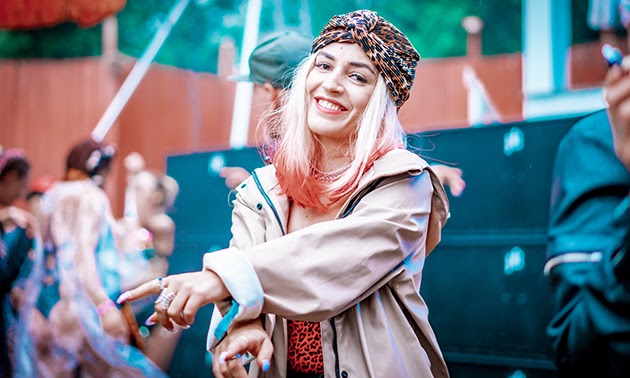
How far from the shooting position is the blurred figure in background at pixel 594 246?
1.23 meters

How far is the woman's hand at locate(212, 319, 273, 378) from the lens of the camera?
136cm

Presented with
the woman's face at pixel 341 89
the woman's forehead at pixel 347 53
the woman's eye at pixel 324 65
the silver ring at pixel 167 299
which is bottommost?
the silver ring at pixel 167 299

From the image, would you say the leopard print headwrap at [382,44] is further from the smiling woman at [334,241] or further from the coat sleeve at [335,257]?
the coat sleeve at [335,257]

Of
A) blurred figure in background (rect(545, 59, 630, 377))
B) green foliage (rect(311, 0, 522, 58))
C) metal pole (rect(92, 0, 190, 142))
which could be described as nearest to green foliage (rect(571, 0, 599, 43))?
green foliage (rect(311, 0, 522, 58))

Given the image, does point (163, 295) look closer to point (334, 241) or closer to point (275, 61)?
point (334, 241)

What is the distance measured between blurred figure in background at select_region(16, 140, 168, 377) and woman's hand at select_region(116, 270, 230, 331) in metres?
2.38

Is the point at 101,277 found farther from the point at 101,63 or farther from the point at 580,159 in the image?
the point at 580,159

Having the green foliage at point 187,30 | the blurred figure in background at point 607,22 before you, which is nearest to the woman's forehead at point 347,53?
the blurred figure in background at point 607,22

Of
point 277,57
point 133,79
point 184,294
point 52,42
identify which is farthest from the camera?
point 52,42

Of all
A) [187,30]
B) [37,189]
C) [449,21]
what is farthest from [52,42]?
[449,21]

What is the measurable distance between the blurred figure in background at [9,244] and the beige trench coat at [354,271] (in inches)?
97.8

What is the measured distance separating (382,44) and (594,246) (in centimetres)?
68

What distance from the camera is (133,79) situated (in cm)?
395

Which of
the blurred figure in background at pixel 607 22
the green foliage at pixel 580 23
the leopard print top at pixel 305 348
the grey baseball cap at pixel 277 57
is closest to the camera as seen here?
the leopard print top at pixel 305 348
